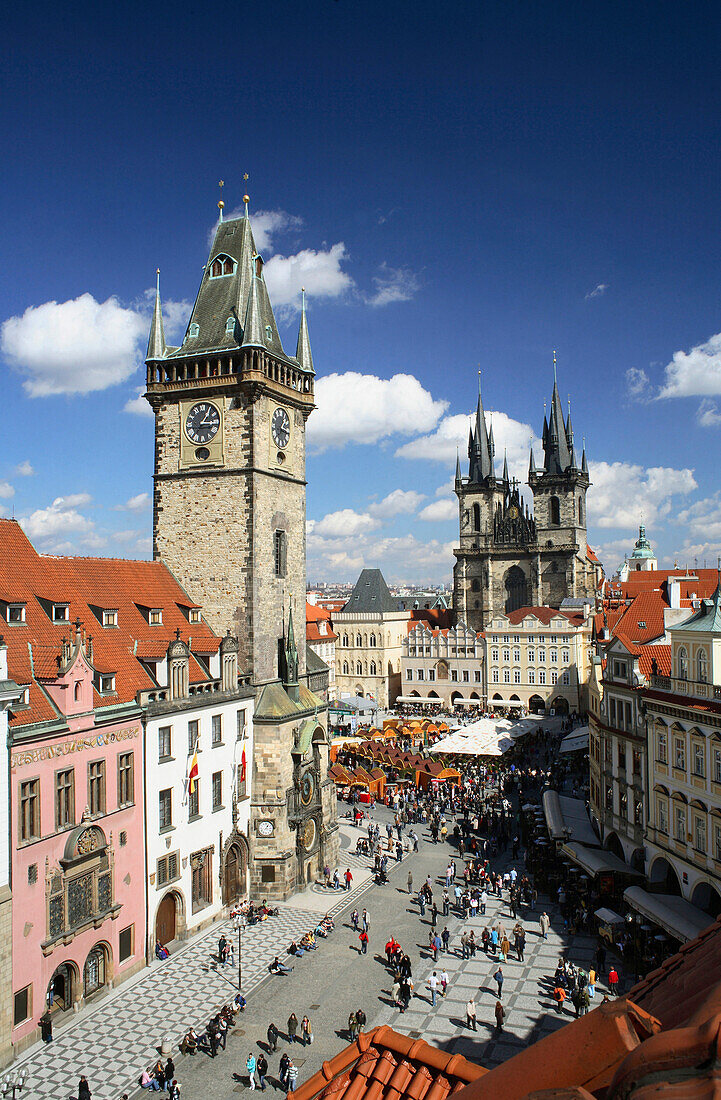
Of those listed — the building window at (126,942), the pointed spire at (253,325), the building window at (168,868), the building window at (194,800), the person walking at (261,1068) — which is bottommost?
the person walking at (261,1068)

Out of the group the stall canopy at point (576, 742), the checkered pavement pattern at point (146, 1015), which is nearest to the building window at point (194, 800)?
the checkered pavement pattern at point (146, 1015)

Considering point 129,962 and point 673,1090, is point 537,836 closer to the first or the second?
point 129,962

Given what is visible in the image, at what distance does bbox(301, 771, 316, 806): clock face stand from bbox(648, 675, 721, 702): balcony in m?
15.8

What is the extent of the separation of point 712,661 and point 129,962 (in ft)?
76.3

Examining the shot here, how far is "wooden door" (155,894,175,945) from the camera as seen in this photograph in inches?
1157

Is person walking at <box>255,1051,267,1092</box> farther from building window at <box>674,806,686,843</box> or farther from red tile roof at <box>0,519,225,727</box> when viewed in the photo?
building window at <box>674,806,686,843</box>

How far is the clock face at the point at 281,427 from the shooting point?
128 feet

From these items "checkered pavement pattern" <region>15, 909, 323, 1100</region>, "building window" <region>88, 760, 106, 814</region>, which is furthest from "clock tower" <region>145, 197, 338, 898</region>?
"building window" <region>88, 760, 106, 814</region>

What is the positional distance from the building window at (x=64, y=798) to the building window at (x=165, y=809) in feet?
15.7

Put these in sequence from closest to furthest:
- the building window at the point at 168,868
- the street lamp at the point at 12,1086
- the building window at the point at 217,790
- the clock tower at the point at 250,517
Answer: the street lamp at the point at 12,1086 → the building window at the point at 168,868 → the building window at the point at 217,790 → the clock tower at the point at 250,517

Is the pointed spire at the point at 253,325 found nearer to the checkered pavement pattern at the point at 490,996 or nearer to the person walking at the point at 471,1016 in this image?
the checkered pavement pattern at the point at 490,996

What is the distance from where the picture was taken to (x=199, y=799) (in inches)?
1252

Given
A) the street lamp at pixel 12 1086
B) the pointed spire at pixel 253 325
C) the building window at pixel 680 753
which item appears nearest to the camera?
the street lamp at pixel 12 1086

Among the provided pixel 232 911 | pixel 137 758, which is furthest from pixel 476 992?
pixel 137 758
